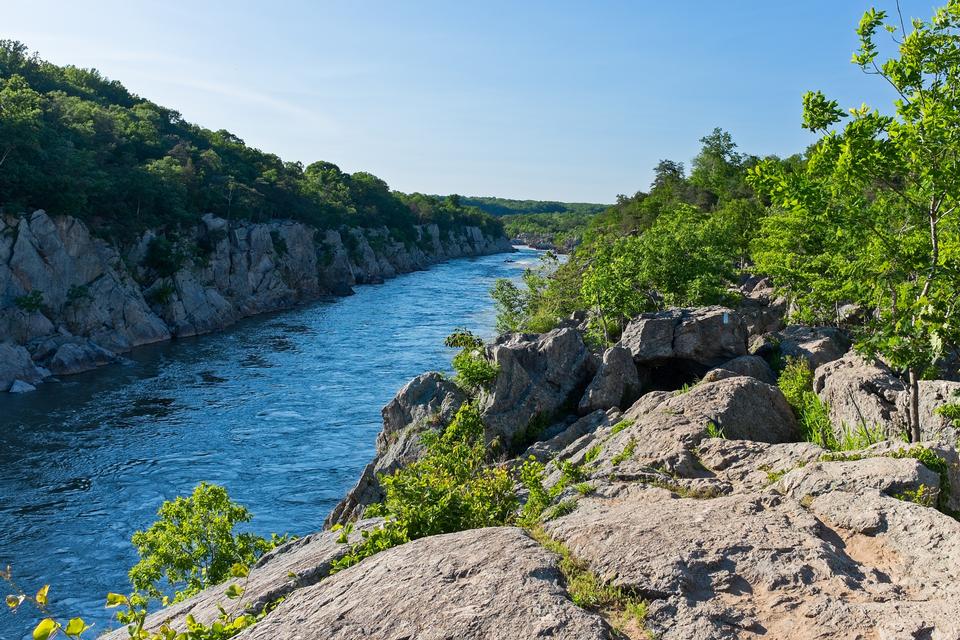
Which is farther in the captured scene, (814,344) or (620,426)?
(814,344)

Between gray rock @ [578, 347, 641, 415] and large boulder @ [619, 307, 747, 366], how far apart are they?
1130 mm

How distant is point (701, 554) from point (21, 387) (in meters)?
47.2

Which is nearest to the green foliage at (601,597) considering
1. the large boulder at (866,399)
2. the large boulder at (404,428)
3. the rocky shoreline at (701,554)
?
the rocky shoreline at (701,554)

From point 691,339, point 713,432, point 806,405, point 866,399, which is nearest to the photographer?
point 713,432

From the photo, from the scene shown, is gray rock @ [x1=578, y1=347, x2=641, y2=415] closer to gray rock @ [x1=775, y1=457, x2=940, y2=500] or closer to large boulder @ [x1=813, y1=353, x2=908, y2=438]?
large boulder @ [x1=813, y1=353, x2=908, y2=438]

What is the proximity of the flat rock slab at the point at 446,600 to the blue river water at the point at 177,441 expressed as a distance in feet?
51.7

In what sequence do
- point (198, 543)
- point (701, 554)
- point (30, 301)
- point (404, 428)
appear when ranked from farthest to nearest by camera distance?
1. point (30, 301)
2. point (404, 428)
3. point (198, 543)
4. point (701, 554)

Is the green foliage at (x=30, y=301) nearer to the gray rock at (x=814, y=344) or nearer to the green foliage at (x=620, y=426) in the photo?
the green foliage at (x=620, y=426)

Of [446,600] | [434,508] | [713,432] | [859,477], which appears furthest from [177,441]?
[859,477]

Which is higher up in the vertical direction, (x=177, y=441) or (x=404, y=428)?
(x=404, y=428)

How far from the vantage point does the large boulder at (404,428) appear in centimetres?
2281

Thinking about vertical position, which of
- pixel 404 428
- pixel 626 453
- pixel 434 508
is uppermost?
pixel 434 508

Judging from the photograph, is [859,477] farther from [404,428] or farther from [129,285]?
[129,285]

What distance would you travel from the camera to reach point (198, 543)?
17.0 m
